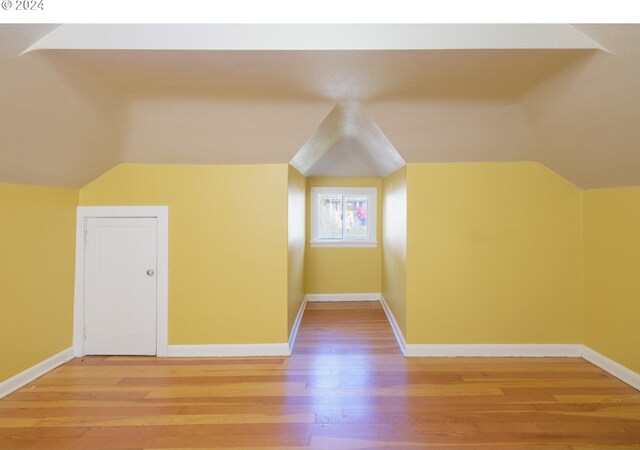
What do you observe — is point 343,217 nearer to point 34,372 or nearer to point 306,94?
point 306,94

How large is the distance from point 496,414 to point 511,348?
1223mm

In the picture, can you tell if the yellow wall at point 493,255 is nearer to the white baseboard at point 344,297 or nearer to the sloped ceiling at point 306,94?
the sloped ceiling at point 306,94

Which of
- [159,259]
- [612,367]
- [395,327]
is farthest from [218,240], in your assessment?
[612,367]

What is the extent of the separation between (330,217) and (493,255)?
2.89 meters

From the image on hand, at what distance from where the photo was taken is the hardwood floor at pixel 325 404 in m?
2.24

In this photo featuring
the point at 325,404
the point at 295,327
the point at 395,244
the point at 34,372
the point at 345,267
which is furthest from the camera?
the point at 345,267

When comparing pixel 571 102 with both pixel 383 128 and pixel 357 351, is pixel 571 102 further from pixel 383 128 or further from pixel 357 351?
pixel 357 351

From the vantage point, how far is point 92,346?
3566 mm

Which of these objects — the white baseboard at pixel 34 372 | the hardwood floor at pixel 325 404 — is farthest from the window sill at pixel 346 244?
the white baseboard at pixel 34 372

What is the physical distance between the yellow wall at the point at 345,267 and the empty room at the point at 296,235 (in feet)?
4.68

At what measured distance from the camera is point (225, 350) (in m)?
3.56

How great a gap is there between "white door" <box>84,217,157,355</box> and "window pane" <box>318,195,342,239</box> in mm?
2918

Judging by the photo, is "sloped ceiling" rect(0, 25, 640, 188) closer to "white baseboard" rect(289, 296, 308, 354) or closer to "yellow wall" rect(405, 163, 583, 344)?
"yellow wall" rect(405, 163, 583, 344)

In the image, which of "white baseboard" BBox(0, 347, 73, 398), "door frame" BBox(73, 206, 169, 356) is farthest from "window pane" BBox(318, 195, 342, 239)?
"white baseboard" BBox(0, 347, 73, 398)
